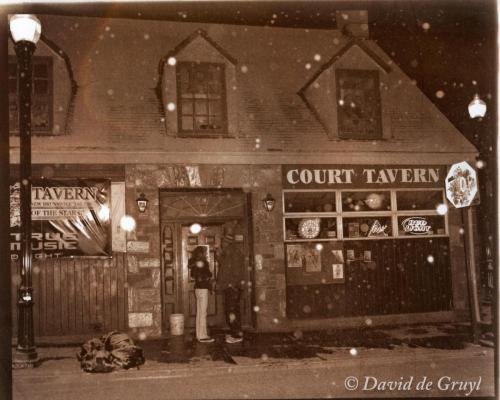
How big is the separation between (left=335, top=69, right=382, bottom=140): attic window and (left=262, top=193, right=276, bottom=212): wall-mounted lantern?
2.48 meters

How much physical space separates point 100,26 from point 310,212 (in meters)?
6.82

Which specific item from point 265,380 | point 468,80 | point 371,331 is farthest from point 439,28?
point 265,380

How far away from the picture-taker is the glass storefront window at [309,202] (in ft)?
38.6

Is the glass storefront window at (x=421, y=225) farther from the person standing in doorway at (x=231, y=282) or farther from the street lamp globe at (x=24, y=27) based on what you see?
the street lamp globe at (x=24, y=27)

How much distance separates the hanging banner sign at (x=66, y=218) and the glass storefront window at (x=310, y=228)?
4.12 meters

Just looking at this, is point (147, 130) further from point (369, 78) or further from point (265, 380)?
point (265, 380)

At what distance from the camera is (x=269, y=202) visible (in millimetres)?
11359

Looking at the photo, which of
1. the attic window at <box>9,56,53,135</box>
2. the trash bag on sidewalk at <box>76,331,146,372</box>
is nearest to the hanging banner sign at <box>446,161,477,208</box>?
the trash bag on sidewalk at <box>76,331,146,372</box>

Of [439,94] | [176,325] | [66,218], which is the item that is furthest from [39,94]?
[439,94]

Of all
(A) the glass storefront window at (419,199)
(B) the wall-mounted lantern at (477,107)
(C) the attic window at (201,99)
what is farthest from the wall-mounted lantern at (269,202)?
(B) the wall-mounted lantern at (477,107)

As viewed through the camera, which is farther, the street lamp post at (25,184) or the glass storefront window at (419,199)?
the glass storefront window at (419,199)

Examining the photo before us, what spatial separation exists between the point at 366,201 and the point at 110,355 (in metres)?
7.21

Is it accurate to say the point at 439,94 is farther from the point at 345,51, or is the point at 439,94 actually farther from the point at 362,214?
the point at 362,214

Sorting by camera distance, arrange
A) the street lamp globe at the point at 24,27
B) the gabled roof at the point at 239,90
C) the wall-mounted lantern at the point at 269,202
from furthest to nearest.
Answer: the wall-mounted lantern at the point at 269,202
the gabled roof at the point at 239,90
the street lamp globe at the point at 24,27
